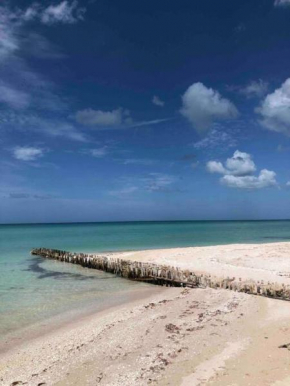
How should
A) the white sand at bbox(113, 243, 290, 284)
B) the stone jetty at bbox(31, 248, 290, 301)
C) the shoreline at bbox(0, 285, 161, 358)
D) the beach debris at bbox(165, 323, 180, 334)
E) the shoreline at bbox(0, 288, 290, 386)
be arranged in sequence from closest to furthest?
the shoreline at bbox(0, 288, 290, 386) < the beach debris at bbox(165, 323, 180, 334) < the shoreline at bbox(0, 285, 161, 358) < the stone jetty at bbox(31, 248, 290, 301) < the white sand at bbox(113, 243, 290, 284)

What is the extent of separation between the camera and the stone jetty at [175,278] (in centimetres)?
2052

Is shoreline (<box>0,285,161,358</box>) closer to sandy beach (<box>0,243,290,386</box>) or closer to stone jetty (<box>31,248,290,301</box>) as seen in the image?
sandy beach (<box>0,243,290,386</box>)

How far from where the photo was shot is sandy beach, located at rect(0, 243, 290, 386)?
10.2 meters

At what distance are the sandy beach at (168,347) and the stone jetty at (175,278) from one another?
1124 millimetres

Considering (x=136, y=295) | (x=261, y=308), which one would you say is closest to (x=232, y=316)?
(x=261, y=308)

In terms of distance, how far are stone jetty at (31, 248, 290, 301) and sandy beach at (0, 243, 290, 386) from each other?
1124 millimetres

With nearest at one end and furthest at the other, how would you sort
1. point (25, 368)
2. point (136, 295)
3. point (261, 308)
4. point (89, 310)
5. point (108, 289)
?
point (25, 368)
point (261, 308)
point (89, 310)
point (136, 295)
point (108, 289)

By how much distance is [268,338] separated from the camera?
12836 mm

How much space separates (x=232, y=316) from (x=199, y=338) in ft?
11.2

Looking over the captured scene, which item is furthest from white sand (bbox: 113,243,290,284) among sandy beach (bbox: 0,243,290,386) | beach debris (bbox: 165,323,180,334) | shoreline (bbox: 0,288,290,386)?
beach debris (bbox: 165,323,180,334)

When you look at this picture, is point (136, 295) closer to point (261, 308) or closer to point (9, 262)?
point (261, 308)

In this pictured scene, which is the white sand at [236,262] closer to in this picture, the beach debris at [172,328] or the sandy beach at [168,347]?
the sandy beach at [168,347]

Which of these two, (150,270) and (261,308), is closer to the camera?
(261,308)

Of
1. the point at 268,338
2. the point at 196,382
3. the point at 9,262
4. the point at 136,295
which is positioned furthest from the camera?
the point at 9,262
